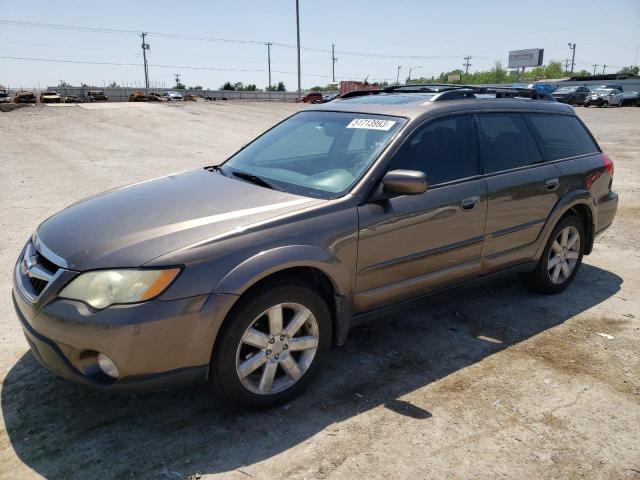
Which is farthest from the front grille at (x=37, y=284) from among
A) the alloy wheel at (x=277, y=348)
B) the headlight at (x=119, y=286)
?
the alloy wheel at (x=277, y=348)

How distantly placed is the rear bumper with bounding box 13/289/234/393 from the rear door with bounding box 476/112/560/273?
88.8 inches

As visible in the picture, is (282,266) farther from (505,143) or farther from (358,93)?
(358,93)

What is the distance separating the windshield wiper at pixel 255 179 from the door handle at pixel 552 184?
231 centimetres

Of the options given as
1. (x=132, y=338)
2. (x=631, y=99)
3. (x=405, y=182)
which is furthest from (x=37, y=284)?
(x=631, y=99)

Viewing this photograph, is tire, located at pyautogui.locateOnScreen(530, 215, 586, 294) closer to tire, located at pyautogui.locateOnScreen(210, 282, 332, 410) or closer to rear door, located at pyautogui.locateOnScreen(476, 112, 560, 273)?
rear door, located at pyautogui.locateOnScreen(476, 112, 560, 273)

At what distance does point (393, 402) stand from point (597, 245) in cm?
441

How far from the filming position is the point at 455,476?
2.49 metres

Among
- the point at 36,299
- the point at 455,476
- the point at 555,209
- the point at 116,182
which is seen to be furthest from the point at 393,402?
the point at 116,182

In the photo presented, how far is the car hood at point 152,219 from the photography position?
8.59 feet

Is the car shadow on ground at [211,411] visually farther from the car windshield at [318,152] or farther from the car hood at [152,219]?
the car windshield at [318,152]

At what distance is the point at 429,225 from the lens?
3488mm

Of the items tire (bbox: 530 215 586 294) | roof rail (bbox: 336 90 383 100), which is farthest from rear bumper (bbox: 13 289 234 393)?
tire (bbox: 530 215 586 294)

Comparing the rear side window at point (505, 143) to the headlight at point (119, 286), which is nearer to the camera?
the headlight at point (119, 286)

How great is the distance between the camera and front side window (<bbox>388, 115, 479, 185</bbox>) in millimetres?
3480
